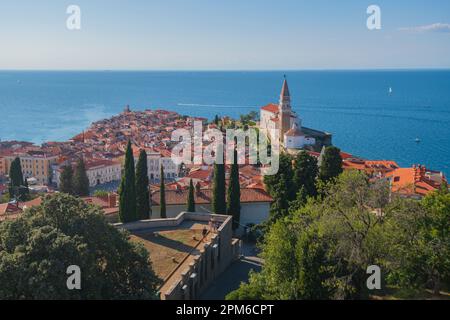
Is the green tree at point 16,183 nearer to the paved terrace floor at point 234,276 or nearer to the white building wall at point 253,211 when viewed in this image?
the white building wall at point 253,211

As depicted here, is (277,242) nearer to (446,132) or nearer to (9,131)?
(446,132)

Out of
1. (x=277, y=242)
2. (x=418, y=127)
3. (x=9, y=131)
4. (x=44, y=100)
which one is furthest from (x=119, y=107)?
(x=277, y=242)

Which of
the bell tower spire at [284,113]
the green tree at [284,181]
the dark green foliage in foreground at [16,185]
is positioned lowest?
the dark green foliage in foreground at [16,185]

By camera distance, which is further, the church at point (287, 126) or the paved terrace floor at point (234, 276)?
the church at point (287, 126)

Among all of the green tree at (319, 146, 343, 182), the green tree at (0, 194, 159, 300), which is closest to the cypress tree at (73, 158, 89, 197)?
the green tree at (319, 146, 343, 182)

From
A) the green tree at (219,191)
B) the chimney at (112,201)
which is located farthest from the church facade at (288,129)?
the green tree at (219,191)

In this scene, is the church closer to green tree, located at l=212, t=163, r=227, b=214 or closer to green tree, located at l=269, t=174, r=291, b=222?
green tree, located at l=269, t=174, r=291, b=222

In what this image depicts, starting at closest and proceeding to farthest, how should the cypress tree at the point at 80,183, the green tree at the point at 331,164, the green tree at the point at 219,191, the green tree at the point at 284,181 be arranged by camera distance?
1. the green tree at the point at 219,191
2. the green tree at the point at 284,181
3. the green tree at the point at 331,164
4. the cypress tree at the point at 80,183

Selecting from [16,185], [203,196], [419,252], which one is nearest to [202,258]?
[419,252]
